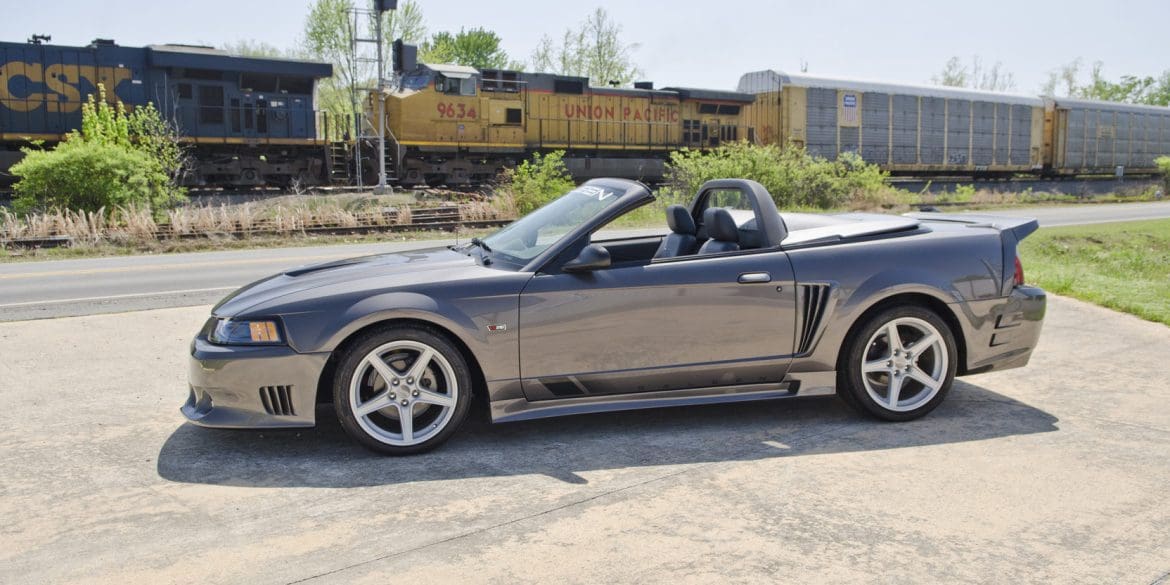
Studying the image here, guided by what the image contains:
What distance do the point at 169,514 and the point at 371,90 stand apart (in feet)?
74.5

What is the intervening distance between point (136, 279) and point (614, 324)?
923 cm

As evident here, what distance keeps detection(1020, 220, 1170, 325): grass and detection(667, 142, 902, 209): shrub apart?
6.56 meters

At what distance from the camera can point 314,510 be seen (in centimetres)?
369

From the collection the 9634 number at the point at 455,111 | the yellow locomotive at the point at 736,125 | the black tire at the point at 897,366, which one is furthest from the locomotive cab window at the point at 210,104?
the black tire at the point at 897,366

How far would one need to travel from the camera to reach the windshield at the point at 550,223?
4.82m

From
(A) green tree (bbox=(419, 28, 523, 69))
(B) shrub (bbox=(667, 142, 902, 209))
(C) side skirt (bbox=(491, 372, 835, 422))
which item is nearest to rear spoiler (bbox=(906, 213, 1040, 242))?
(C) side skirt (bbox=(491, 372, 835, 422))

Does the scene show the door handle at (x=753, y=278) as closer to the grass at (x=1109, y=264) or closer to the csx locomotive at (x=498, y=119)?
the grass at (x=1109, y=264)

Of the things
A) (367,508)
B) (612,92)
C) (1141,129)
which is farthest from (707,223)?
(1141,129)

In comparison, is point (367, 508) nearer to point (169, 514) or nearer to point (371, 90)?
point (169, 514)

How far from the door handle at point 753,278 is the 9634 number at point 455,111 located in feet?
77.0

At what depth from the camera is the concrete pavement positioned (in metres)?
3.15

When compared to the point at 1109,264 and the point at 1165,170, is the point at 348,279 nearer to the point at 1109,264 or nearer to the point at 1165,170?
the point at 1109,264

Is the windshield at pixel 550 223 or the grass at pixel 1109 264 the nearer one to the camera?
the windshield at pixel 550 223

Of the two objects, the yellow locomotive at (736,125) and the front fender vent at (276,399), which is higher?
the yellow locomotive at (736,125)
